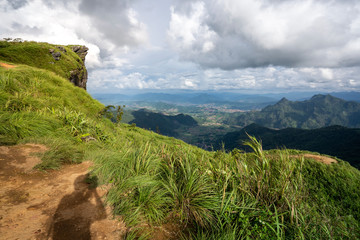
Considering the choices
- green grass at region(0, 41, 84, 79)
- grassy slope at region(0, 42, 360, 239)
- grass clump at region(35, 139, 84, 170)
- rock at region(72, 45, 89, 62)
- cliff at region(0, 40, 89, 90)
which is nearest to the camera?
grassy slope at region(0, 42, 360, 239)

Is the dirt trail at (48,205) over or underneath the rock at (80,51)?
underneath

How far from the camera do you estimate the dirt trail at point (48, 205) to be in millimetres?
2590

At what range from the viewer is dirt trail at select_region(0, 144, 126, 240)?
8.50ft

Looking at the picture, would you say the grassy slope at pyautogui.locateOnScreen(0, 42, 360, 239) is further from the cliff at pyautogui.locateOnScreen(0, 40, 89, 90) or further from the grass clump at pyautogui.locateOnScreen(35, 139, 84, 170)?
the cliff at pyautogui.locateOnScreen(0, 40, 89, 90)

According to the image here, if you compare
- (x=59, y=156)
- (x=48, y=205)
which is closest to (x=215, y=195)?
(x=48, y=205)

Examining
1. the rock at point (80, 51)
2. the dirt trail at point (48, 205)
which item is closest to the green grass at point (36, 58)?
the rock at point (80, 51)

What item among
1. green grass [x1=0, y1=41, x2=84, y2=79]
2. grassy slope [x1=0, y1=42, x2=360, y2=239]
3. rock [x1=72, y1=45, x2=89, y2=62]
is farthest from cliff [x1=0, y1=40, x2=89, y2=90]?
grassy slope [x1=0, y1=42, x2=360, y2=239]

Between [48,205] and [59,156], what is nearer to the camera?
[48,205]

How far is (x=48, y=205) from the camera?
10.5 feet

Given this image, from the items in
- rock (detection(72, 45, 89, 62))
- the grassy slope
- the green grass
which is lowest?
the grassy slope

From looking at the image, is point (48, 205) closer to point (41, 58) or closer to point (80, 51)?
point (41, 58)

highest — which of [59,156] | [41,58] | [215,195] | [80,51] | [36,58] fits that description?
[80,51]

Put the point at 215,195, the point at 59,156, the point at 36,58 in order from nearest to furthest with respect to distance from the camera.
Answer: the point at 215,195 < the point at 59,156 < the point at 36,58

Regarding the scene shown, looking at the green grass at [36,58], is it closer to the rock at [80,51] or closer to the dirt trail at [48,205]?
the rock at [80,51]
